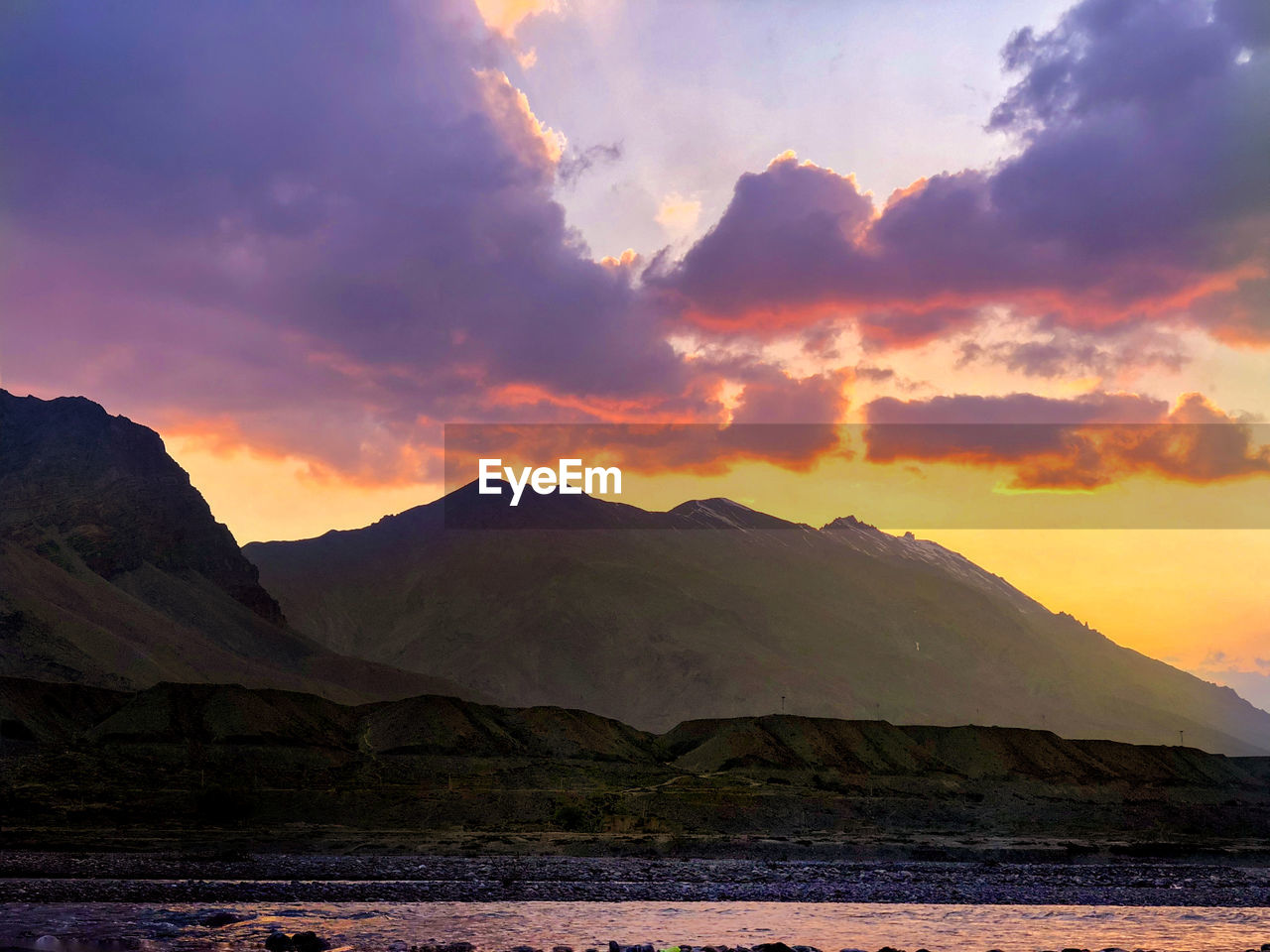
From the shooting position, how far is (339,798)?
370 ft

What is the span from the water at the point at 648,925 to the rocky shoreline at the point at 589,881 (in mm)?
3469

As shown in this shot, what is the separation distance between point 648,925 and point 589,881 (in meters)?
21.1

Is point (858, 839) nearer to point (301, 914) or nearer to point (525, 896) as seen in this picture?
point (525, 896)

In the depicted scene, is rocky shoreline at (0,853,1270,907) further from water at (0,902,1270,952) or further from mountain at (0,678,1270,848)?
mountain at (0,678,1270,848)

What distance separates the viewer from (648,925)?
57.6 m

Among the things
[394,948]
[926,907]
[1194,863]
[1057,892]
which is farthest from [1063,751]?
[394,948]

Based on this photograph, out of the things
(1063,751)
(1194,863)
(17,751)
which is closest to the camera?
(1194,863)

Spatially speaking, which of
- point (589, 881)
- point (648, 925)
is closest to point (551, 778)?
point (589, 881)

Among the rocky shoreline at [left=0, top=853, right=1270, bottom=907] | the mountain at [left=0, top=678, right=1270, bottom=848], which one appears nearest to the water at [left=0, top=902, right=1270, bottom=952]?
the rocky shoreline at [left=0, top=853, right=1270, bottom=907]

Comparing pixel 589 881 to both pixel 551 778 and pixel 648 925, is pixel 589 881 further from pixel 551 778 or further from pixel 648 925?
pixel 551 778

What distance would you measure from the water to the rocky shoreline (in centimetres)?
347

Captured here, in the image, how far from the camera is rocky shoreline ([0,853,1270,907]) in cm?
6700

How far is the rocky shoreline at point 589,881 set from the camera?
67000mm

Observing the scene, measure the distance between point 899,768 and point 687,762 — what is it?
29.4m
